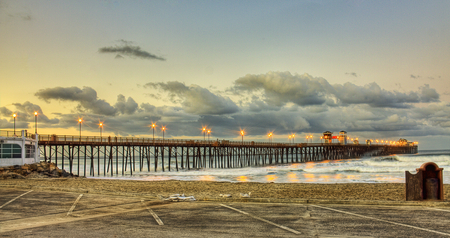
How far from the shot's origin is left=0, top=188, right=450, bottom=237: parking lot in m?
7.05

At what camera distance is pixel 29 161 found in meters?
31.1

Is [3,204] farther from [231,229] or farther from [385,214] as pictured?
[385,214]

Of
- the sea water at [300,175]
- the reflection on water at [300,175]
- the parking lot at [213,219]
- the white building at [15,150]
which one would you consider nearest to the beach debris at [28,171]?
the white building at [15,150]

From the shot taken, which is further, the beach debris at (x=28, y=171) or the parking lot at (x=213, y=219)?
the beach debris at (x=28, y=171)

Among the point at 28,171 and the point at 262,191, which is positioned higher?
the point at 262,191

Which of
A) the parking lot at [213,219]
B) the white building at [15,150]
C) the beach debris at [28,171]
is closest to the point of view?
the parking lot at [213,219]

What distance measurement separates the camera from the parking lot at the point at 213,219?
23.1ft

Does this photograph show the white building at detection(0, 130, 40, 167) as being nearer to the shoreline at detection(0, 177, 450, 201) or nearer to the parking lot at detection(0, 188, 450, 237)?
the shoreline at detection(0, 177, 450, 201)

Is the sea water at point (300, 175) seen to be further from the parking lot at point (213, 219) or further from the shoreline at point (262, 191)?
the parking lot at point (213, 219)

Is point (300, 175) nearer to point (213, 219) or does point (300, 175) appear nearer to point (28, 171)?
point (28, 171)

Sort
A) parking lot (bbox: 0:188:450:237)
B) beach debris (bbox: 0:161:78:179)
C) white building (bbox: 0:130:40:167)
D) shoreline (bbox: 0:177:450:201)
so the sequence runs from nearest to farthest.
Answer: parking lot (bbox: 0:188:450:237), shoreline (bbox: 0:177:450:201), beach debris (bbox: 0:161:78:179), white building (bbox: 0:130:40:167)

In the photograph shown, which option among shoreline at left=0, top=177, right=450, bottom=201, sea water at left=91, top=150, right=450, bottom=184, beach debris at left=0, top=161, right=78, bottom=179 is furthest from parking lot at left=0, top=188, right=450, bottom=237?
sea water at left=91, top=150, right=450, bottom=184

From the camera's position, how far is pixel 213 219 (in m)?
8.49

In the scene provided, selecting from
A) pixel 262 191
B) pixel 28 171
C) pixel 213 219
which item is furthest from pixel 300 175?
pixel 213 219
